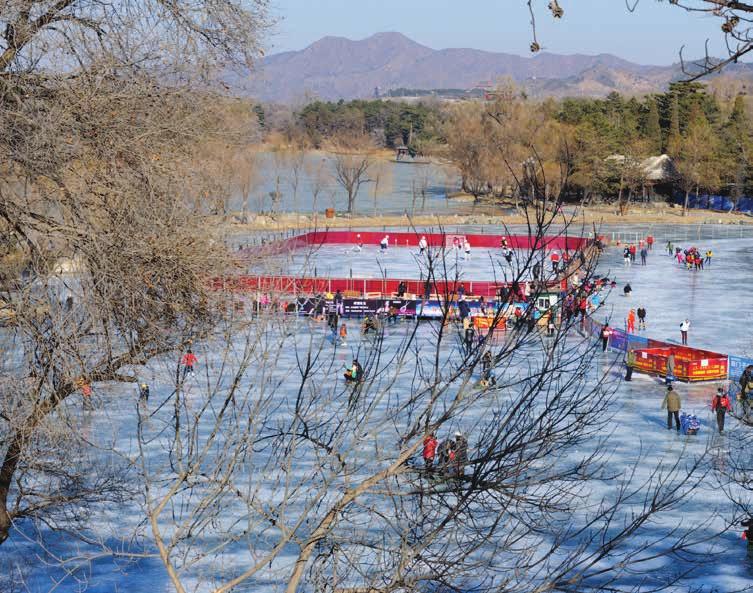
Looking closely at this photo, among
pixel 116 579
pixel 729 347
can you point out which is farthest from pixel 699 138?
pixel 116 579

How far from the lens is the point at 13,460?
7.54m

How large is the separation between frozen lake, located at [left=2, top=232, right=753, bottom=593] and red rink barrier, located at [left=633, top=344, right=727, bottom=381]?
397 mm

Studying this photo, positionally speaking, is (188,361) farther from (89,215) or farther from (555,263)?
(555,263)

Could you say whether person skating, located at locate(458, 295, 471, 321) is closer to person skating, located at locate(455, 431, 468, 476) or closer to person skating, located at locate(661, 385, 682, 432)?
person skating, located at locate(661, 385, 682, 432)

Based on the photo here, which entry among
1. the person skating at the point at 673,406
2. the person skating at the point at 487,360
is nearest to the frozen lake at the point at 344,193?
the person skating at the point at 673,406

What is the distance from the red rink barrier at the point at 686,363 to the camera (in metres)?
24.2

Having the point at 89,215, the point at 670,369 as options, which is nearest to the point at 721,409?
the point at 670,369

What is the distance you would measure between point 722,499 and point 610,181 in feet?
229

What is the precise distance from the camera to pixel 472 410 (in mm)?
19484

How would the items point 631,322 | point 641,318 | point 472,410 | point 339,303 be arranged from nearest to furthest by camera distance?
Answer: 1. point 472,410
2. point 631,322
3. point 641,318
4. point 339,303

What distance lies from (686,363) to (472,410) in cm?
688

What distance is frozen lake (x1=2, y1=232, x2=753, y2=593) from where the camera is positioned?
8914mm

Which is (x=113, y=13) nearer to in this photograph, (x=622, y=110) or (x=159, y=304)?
(x=159, y=304)

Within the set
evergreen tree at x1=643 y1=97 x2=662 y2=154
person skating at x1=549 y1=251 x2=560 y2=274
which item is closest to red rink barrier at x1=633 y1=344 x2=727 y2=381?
person skating at x1=549 y1=251 x2=560 y2=274
